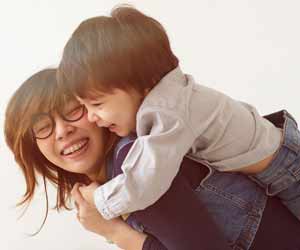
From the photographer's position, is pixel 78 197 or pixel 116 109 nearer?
pixel 116 109

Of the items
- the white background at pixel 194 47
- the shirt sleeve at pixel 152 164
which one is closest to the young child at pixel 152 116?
the shirt sleeve at pixel 152 164

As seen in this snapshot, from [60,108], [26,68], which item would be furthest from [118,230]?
[26,68]

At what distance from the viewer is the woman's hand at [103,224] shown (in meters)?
1.01

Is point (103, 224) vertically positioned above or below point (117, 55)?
below

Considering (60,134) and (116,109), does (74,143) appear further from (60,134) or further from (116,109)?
(116,109)

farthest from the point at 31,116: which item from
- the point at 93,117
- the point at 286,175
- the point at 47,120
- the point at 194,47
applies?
the point at 194,47

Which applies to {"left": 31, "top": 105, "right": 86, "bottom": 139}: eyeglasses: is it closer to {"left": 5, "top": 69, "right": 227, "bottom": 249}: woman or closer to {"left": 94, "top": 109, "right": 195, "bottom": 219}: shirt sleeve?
{"left": 5, "top": 69, "right": 227, "bottom": 249}: woman

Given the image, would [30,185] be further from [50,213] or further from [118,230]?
[50,213]

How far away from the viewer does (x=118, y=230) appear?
1.05m

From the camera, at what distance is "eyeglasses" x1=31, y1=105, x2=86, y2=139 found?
3.31ft

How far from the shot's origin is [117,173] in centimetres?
87

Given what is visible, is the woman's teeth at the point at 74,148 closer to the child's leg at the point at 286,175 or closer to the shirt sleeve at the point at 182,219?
the shirt sleeve at the point at 182,219

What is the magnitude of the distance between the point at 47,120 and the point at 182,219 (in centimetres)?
36

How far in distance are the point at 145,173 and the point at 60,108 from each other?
0.95 feet
